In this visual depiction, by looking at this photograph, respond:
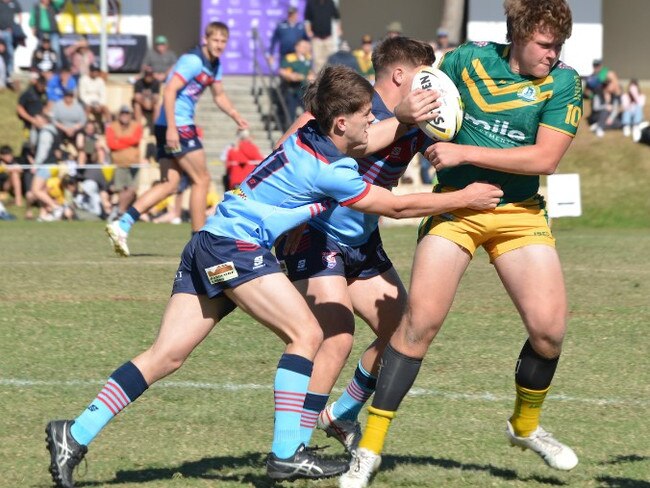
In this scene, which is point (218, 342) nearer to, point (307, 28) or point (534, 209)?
point (534, 209)

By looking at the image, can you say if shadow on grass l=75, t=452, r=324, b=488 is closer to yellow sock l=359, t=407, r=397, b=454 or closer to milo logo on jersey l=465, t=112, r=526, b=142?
yellow sock l=359, t=407, r=397, b=454

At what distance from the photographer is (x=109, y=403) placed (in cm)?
545

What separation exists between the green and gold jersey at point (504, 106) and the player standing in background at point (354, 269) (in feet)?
0.91

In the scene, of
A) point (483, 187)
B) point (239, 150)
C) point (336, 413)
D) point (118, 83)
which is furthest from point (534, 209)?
point (118, 83)

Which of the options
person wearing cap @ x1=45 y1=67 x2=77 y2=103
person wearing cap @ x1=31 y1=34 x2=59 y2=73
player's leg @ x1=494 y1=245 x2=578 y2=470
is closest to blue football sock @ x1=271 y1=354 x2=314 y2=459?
player's leg @ x1=494 y1=245 x2=578 y2=470

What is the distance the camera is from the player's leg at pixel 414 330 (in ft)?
18.2

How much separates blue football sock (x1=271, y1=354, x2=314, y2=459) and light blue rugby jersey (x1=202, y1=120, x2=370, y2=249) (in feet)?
1.75

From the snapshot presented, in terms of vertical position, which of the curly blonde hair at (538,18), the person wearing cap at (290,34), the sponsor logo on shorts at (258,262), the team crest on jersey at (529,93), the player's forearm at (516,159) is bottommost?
the person wearing cap at (290,34)

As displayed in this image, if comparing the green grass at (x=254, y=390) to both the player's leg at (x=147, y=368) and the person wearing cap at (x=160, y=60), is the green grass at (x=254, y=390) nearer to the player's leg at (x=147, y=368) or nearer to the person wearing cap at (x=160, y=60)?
the player's leg at (x=147, y=368)

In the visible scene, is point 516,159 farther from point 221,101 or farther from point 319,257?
point 221,101

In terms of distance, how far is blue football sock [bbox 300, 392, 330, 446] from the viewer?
5707 mm

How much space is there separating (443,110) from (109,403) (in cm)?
189

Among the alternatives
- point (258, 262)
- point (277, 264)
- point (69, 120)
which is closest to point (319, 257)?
point (277, 264)

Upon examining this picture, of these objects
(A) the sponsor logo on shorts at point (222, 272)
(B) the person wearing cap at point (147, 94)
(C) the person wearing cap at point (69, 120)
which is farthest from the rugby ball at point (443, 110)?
(B) the person wearing cap at point (147, 94)
